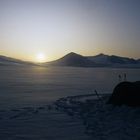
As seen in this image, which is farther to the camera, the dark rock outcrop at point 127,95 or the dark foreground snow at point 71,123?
the dark rock outcrop at point 127,95

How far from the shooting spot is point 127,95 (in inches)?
795

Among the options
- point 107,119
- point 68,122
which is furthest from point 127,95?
point 68,122

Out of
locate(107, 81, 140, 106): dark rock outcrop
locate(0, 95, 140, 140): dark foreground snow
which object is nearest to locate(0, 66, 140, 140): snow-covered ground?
locate(0, 95, 140, 140): dark foreground snow

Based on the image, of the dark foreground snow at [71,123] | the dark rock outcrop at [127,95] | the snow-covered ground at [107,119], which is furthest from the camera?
the dark rock outcrop at [127,95]

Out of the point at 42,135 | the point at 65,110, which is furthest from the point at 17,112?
the point at 42,135

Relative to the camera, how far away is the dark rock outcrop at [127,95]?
19.7 meters

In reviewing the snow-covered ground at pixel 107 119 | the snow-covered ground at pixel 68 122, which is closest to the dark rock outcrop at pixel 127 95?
the snow-covered ground at pixel 107 119

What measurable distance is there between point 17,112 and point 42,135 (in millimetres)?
5949

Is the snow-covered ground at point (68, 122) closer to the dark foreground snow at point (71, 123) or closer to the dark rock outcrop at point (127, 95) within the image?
the dark foreground snow at point (71, 123)

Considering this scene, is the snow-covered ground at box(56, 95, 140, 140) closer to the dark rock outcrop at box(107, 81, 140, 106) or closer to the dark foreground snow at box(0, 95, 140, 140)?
the dark foreground snow at box(0, 95, 140, 140)

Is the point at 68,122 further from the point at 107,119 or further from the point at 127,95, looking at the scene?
the point at 127,95

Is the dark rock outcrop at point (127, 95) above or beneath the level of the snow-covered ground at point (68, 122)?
above

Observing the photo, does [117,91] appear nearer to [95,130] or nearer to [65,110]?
[65,110]

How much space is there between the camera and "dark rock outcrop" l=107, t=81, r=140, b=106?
19.7 metres
